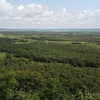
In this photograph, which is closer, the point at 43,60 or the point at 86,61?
the point at 86,61

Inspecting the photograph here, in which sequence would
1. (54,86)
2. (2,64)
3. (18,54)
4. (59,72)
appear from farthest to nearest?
(18,54)
(2,64)
(59,72)
(54,86)

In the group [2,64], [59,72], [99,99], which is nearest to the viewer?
[99,99]

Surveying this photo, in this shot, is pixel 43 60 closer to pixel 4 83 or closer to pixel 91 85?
pixel 91 85

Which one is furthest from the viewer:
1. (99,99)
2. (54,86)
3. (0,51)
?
(0,51)

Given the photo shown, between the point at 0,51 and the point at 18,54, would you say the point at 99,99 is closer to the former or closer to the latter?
the point at 18,54

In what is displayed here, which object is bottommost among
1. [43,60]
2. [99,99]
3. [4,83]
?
[43,60]

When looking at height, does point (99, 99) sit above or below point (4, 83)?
above

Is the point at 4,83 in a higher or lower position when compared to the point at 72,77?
higher

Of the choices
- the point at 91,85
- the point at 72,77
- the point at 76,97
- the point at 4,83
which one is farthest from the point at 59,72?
the point at 76,97

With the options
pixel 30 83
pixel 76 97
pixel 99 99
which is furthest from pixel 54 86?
pixel 99 99
